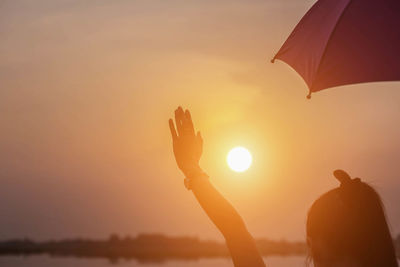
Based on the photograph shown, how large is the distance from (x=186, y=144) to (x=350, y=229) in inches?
39.6

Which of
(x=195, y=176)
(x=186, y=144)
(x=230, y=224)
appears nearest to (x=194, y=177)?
(x=195, y=176)

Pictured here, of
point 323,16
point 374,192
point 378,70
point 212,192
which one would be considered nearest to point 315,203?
point 374,192

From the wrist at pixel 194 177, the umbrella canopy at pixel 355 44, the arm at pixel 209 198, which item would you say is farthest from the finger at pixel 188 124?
the umbrella canopy at pixel 355 44

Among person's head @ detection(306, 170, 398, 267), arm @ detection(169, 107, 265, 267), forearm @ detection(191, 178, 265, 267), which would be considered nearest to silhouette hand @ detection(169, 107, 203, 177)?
arm @ detection(169, 107, 265, 267)

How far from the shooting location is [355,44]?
5266mm

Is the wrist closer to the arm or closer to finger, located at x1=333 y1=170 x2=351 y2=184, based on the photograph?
the arm

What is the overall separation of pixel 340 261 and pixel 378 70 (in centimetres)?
251

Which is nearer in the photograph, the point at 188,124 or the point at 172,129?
the point at 188,124

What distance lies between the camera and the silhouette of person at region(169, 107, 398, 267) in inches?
118

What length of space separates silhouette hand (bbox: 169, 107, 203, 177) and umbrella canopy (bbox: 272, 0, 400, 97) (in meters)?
2.18

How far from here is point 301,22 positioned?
5832 millimetres

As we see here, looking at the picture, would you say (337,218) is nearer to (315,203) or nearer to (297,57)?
(315,203)

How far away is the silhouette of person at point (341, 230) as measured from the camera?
9.87 feet

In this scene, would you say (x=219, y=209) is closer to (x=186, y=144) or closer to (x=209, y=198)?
(x=209, y=198)
